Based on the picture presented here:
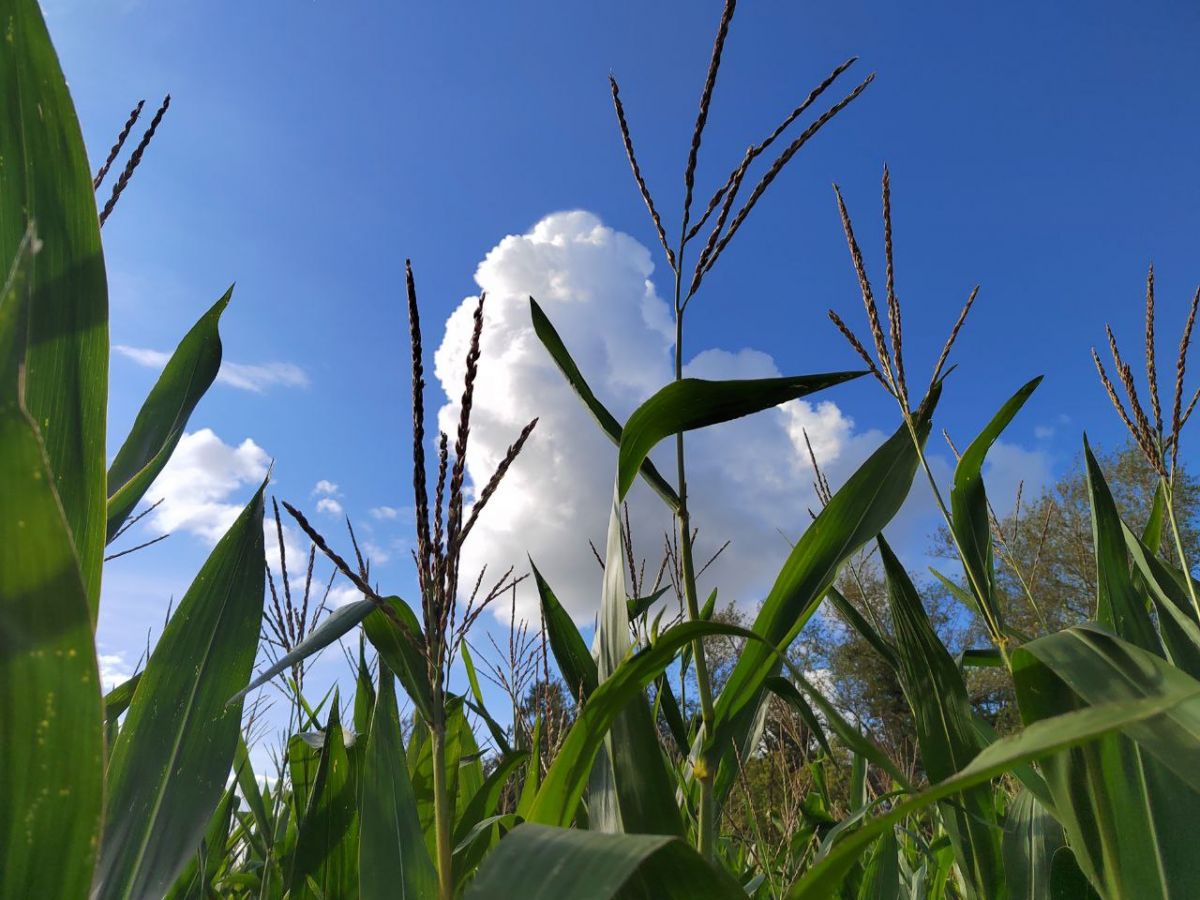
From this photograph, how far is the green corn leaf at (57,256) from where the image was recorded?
532 mm

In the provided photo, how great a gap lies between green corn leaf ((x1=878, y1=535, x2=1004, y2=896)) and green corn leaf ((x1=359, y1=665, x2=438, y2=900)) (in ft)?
2.03

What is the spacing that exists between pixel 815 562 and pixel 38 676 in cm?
72

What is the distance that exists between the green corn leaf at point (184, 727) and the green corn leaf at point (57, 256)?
26cm

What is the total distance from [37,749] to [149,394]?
0.62 meters

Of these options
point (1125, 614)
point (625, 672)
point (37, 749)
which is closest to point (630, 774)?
point (625, 672)

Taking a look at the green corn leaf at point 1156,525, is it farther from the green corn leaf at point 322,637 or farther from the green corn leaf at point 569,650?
the green corn leaf at point 322,637

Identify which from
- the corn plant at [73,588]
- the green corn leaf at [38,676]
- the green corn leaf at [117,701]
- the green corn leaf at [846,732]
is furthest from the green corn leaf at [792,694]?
the green corn leaf at [117,701]

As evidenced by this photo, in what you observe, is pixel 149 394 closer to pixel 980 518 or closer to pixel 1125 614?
pixel 980 518

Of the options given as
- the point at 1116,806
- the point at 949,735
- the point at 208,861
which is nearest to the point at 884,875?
the point at 949,735

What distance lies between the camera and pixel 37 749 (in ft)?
1.40

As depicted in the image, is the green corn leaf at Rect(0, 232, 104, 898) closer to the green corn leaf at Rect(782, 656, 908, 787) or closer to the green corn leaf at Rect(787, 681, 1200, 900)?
the green corn leaf at Rect(787, 681, 1200, 900)

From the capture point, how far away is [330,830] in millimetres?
1182

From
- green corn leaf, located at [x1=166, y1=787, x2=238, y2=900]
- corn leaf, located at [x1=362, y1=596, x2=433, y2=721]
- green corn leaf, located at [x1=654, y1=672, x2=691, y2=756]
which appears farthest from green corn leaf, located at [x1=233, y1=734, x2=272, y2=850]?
green corn leaf, located at [x1=654, y1=672, x2=691, y2=756]

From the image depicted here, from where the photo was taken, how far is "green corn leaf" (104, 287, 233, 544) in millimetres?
884
